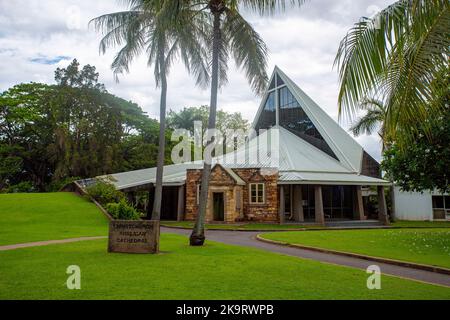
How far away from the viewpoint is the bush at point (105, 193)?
25203 mm

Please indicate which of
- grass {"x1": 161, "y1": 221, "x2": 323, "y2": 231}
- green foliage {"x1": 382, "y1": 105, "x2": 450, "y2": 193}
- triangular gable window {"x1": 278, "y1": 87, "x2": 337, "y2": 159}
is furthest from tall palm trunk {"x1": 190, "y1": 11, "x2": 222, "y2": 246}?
triangular gable window {"x1": 278, "y1": 87, "x2": 337, "y2": 159}

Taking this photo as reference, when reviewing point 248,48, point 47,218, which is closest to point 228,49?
point 248,48

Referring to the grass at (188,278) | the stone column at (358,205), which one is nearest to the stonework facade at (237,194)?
the stone column at (358,205)

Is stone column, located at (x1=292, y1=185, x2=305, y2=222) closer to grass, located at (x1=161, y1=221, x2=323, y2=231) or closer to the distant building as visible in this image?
grass, located at (x1=161, y1=221, x2=323, y2=231)

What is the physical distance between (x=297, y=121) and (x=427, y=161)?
19120 millimetres

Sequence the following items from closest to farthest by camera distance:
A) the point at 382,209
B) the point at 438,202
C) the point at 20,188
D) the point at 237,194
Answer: the point at 237,194 < the point at 382,209 < the point at 438,202 < the point at 20,188

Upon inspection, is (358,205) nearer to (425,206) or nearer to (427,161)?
(425,206)

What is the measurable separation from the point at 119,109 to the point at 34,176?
1266 cm

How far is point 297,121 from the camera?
32.2 metres

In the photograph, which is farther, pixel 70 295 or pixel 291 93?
pixel 291 93

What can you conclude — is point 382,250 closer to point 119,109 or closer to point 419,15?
point 419,15

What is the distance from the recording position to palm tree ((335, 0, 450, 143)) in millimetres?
5398

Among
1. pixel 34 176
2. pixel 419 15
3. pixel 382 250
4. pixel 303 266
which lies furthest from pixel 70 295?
pixel 34 176

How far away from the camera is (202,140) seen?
46.7 metres
